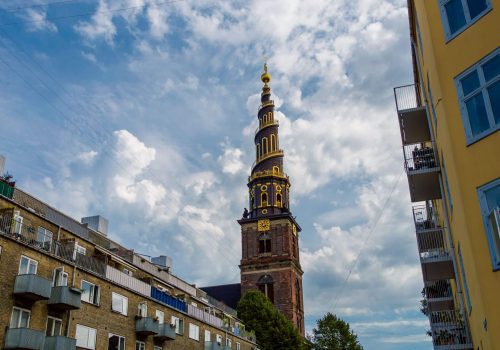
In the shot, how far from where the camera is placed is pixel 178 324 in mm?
40375

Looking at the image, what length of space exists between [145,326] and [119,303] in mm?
2702

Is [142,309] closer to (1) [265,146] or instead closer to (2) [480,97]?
(2) [480,97]

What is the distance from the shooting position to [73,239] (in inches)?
1271

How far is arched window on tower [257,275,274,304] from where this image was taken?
86812mm

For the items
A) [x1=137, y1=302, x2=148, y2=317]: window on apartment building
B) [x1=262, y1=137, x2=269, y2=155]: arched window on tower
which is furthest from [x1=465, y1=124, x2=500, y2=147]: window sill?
[x1=262, y1=137, x2=269, y2=155]: arched window on tower

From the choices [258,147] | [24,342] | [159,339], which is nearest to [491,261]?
[24,342]

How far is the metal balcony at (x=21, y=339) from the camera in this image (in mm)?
24219

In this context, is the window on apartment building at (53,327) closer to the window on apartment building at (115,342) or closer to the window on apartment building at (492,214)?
the window on apartment building at (115,342)

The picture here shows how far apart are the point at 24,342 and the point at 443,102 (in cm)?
2104

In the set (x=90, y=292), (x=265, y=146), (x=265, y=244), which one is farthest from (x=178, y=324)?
(x=265, y=146)

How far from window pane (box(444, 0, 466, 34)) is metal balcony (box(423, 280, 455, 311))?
12833mm

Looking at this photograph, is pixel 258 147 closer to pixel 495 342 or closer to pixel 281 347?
pixel 281 347

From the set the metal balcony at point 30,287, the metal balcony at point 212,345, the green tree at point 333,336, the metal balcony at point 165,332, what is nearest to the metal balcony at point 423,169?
the metal balcony at point 30,287

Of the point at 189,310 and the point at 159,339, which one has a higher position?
the point at 189,310
